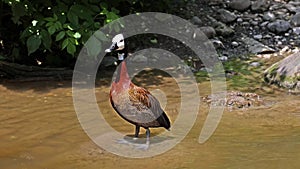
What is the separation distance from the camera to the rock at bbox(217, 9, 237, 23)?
9.33m

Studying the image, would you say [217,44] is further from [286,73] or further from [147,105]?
[147,105]

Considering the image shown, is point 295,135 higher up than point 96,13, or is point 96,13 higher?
point 96,13

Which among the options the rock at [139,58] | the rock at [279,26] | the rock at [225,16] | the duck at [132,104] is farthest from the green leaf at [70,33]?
the rock at [279,26]

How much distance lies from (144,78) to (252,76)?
1.47 m

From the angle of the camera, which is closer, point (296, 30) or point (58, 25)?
point (58, 25)

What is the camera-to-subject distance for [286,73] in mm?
6738

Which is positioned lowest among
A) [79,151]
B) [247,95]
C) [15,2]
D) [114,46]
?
[79,151]

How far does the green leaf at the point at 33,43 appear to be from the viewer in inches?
257

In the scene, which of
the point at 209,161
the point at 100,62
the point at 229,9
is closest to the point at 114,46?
the point at 209,161

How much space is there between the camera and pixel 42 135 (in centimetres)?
489

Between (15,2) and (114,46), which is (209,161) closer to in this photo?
(114,46)

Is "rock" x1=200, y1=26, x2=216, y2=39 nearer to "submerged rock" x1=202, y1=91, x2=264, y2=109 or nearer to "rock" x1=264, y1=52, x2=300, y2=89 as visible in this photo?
"rock" x1=264, y1=52, x2=300, y2=89

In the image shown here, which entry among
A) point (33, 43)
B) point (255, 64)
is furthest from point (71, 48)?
point (255, 64)

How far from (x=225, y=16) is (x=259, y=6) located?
30.5 inches
